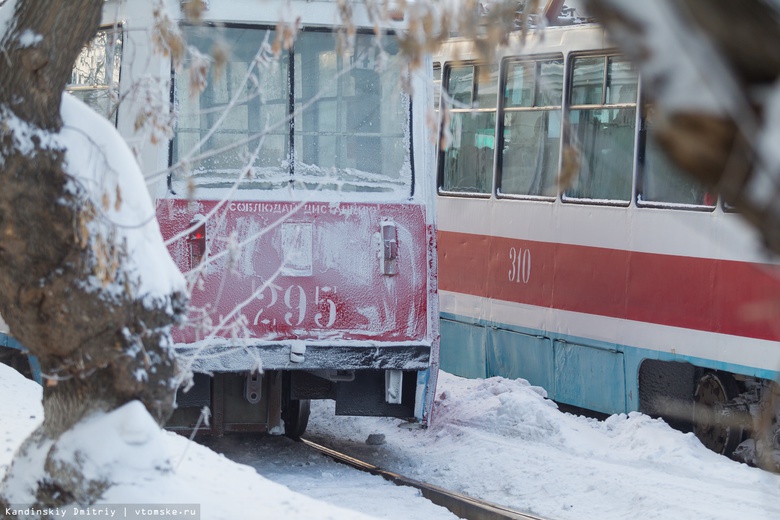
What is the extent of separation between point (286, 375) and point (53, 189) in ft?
14.9

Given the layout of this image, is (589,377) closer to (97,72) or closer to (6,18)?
(97,72)

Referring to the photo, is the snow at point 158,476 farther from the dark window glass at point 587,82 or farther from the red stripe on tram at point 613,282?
the dark window glass at point 587,82

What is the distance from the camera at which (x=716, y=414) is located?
9.34m

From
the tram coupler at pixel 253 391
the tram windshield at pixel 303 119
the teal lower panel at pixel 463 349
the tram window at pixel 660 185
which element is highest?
the tram windshield at pixel 303 119

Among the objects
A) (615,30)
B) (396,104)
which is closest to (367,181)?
(396,104)

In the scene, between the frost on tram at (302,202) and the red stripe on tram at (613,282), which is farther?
the red stripe on tram at (613,282)

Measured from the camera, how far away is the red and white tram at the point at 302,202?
26.5ft

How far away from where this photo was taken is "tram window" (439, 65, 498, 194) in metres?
11.8

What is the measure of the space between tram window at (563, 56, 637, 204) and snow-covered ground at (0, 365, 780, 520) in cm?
184

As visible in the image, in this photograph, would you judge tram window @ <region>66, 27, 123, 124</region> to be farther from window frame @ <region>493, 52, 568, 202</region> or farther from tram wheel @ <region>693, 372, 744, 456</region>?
tram wheel @ <region>693, 372, 744, 456</region>

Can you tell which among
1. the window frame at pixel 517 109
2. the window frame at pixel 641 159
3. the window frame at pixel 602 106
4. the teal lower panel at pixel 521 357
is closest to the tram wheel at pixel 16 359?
the teal lower panel at pixel 521 357

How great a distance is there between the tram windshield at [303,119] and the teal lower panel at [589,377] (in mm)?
2743

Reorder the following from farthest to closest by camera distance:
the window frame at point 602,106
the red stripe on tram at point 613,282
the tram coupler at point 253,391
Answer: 1. the window frame at point 602,106
2. the red stripe on tram at point 613,282
3. the tram coupler at point 253,391

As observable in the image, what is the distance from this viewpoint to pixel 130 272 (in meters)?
4.57
